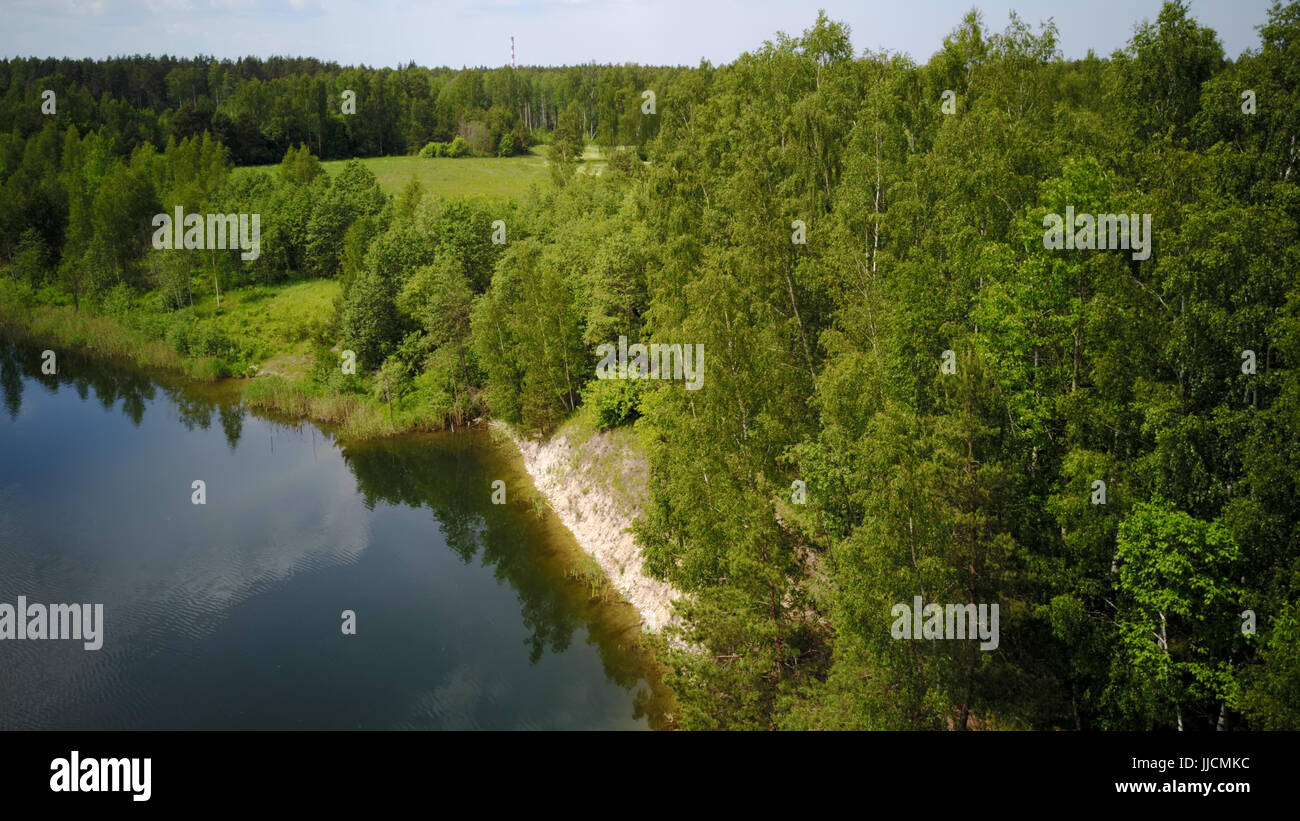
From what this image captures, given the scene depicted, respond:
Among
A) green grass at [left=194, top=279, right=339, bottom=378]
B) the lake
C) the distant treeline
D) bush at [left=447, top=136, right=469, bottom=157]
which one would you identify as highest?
the distant treeline

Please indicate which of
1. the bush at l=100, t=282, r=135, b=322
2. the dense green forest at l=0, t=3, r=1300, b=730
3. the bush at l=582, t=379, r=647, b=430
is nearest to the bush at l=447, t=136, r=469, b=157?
the bush at l=100, t=282, r=135, b=322

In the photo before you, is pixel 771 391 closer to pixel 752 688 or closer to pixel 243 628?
pixel 752 688

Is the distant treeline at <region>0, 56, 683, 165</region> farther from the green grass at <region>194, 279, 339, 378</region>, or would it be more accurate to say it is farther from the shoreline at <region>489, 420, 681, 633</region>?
the shoreline at <region>489, 420, 681, 633</region>

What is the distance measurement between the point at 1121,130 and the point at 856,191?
9.85m

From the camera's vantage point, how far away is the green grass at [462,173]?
10862 centimetres

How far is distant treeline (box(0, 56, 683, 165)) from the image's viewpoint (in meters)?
129

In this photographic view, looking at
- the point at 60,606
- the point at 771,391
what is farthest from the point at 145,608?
the point at 771,391

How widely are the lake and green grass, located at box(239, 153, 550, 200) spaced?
55.5 metres

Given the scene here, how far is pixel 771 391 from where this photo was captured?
28.8 m

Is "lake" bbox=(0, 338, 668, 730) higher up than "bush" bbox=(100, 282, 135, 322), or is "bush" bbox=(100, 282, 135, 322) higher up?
"bush" bbox=(100, 282, 135, 322)

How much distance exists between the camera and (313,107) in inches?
5404

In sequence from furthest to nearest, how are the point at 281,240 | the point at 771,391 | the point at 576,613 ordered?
the point at 281,240
the point at 576,613
the point at 771,391

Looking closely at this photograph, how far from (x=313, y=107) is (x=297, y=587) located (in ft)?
397

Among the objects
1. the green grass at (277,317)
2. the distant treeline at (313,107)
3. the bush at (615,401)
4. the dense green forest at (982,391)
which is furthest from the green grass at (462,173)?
the dense green forest at (982,391)
